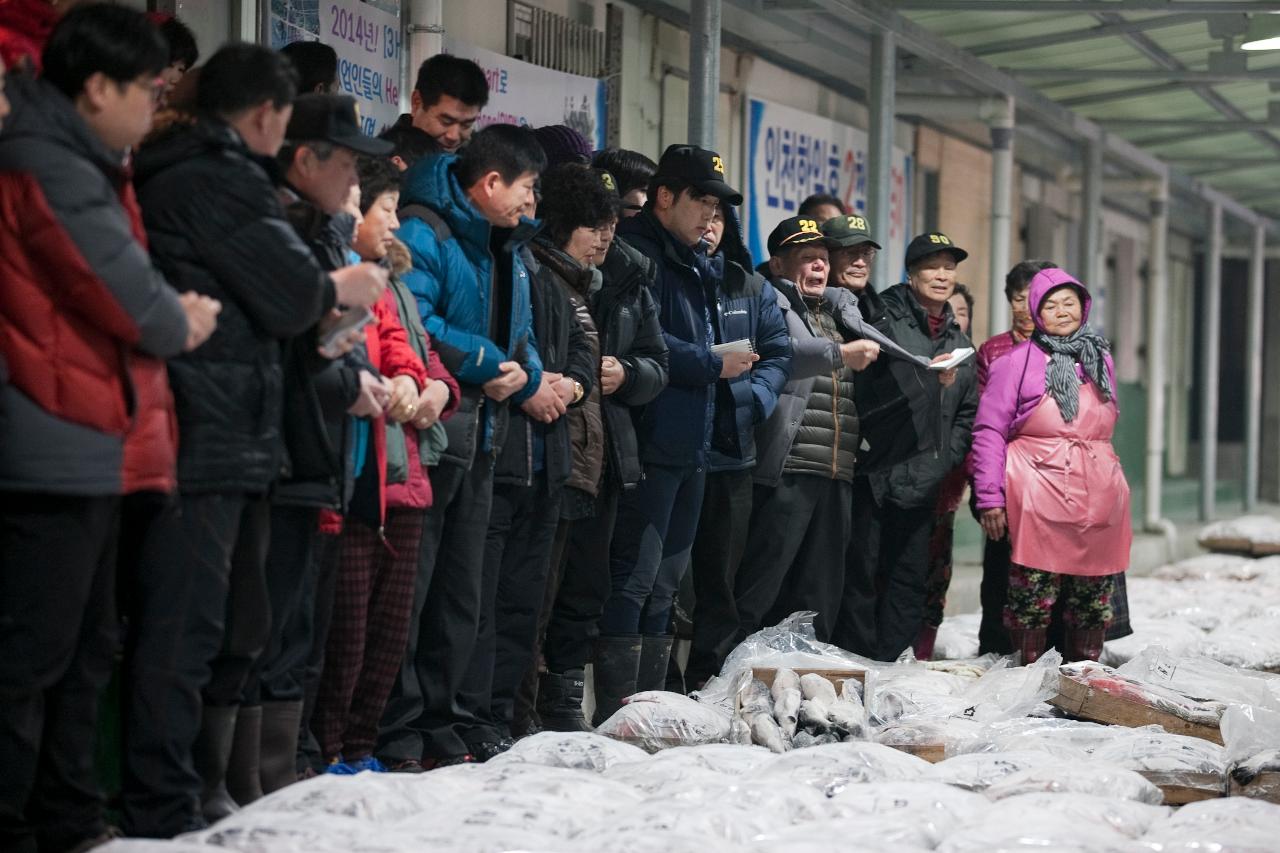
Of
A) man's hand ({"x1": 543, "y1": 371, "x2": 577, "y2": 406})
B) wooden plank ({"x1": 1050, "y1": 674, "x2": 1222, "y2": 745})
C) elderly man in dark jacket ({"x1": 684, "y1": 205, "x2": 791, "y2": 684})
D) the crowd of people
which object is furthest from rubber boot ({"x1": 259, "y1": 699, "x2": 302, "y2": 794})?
wooden plank ({"x1": 1050, "y1": 674, "x2": 1222, "y2": 745})

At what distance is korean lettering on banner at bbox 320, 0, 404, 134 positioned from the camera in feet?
21.5

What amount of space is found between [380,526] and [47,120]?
140 cm

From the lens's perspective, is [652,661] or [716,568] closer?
[652,661]

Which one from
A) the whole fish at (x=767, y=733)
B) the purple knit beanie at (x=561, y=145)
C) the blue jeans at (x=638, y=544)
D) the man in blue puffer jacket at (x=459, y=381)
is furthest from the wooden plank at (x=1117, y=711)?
the purple knit beanie at (x=561, y=145)

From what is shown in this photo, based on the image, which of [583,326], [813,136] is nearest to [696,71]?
[583,326]

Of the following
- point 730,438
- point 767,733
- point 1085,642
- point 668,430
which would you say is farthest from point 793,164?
point 767,733

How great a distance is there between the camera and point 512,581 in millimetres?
5488

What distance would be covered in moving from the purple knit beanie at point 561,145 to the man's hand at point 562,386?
1.00 metres

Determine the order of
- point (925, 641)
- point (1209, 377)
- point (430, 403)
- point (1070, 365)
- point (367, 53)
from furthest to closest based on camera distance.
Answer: point (1209, 377), point (925, 641), point (1070, 365), point (367, 53), point (430, 403)

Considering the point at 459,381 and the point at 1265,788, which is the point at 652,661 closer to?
the point at 459,381

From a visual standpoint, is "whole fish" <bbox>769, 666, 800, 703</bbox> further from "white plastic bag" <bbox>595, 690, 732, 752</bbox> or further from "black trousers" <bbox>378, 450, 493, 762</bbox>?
"black trousers" <bbox>378, 450, 493, 762</bbox>

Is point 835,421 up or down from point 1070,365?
down

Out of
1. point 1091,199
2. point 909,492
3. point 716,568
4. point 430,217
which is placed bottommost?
point 716,568

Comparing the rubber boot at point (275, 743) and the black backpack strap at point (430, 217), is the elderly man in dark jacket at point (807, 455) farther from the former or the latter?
the rubber boot at point (275, 743)
